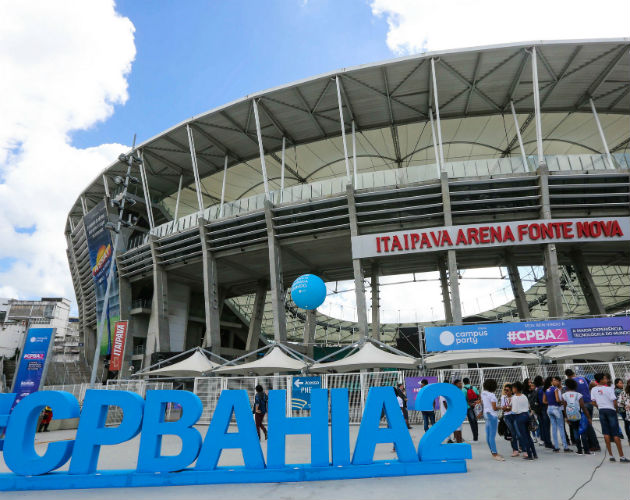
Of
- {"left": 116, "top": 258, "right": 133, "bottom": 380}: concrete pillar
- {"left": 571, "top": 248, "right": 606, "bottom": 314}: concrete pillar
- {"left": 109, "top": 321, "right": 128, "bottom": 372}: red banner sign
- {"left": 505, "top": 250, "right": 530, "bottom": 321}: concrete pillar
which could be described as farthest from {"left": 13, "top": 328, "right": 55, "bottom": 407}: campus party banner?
{"left": 571, "top": 248, "right": 606, "bottom": 314}: concrete pillar

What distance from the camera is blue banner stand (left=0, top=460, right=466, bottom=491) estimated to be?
688cm

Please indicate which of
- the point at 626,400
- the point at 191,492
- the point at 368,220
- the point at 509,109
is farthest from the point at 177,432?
the point at 509,109

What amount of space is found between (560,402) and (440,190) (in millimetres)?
17043

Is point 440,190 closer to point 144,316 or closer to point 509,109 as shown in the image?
point 509,109

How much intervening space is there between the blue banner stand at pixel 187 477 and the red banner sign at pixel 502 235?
17.5m

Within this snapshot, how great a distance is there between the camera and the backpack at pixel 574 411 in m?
8.40

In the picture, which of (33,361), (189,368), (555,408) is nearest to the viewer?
(555,408)

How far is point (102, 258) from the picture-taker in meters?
34.2

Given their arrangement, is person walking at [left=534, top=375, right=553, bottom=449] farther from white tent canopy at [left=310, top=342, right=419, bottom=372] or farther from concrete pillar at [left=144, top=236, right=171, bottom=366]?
concrete pillar at [left=144, top=236, right=171, bottom=366]

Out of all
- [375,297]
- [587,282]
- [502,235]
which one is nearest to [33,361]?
[375,297]

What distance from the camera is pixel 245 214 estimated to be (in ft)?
88.6

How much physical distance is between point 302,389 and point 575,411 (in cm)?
979

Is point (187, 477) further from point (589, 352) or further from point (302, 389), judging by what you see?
point (589, 352)

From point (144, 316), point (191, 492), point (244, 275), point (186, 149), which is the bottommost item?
point (191, 492)
